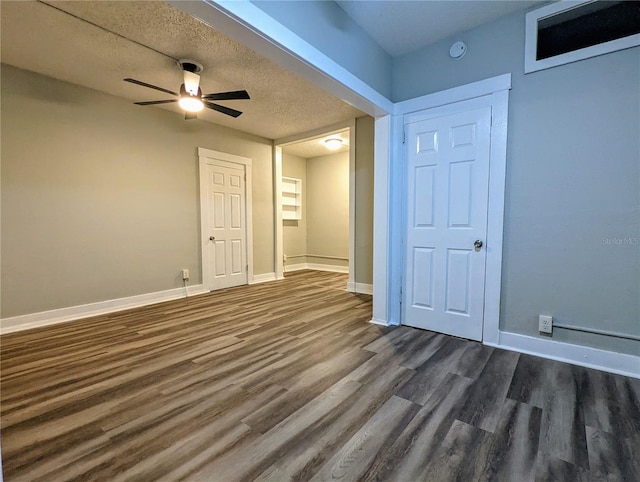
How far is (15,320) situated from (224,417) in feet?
9.78

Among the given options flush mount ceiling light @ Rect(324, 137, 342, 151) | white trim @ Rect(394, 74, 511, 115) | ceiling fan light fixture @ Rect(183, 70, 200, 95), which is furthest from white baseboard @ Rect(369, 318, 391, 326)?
flush mount ceiling light @ Rect(324, 137, 342, 151)

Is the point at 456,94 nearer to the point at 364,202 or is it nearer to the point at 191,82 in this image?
the point at 364,202

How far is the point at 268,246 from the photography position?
5699 millimetres

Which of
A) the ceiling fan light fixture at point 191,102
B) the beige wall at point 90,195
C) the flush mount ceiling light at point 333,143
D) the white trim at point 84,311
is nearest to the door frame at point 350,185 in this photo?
the flush mount ceiling light at point 333,143

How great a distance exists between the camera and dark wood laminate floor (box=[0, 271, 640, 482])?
1294mm

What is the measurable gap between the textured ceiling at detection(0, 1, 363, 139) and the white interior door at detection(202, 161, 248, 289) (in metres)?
1.22

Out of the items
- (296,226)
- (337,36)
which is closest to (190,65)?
(337,36)

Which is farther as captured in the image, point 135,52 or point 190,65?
point 190,65

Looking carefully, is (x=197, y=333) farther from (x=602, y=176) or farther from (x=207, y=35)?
(x=602, y=176)

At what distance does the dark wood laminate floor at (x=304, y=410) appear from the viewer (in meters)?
1.29

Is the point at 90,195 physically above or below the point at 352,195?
below

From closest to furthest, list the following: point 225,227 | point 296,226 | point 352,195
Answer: point 352,195 < point 225,227 < point 296,226

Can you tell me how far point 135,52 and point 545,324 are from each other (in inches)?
171

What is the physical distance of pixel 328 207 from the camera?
6.82m
